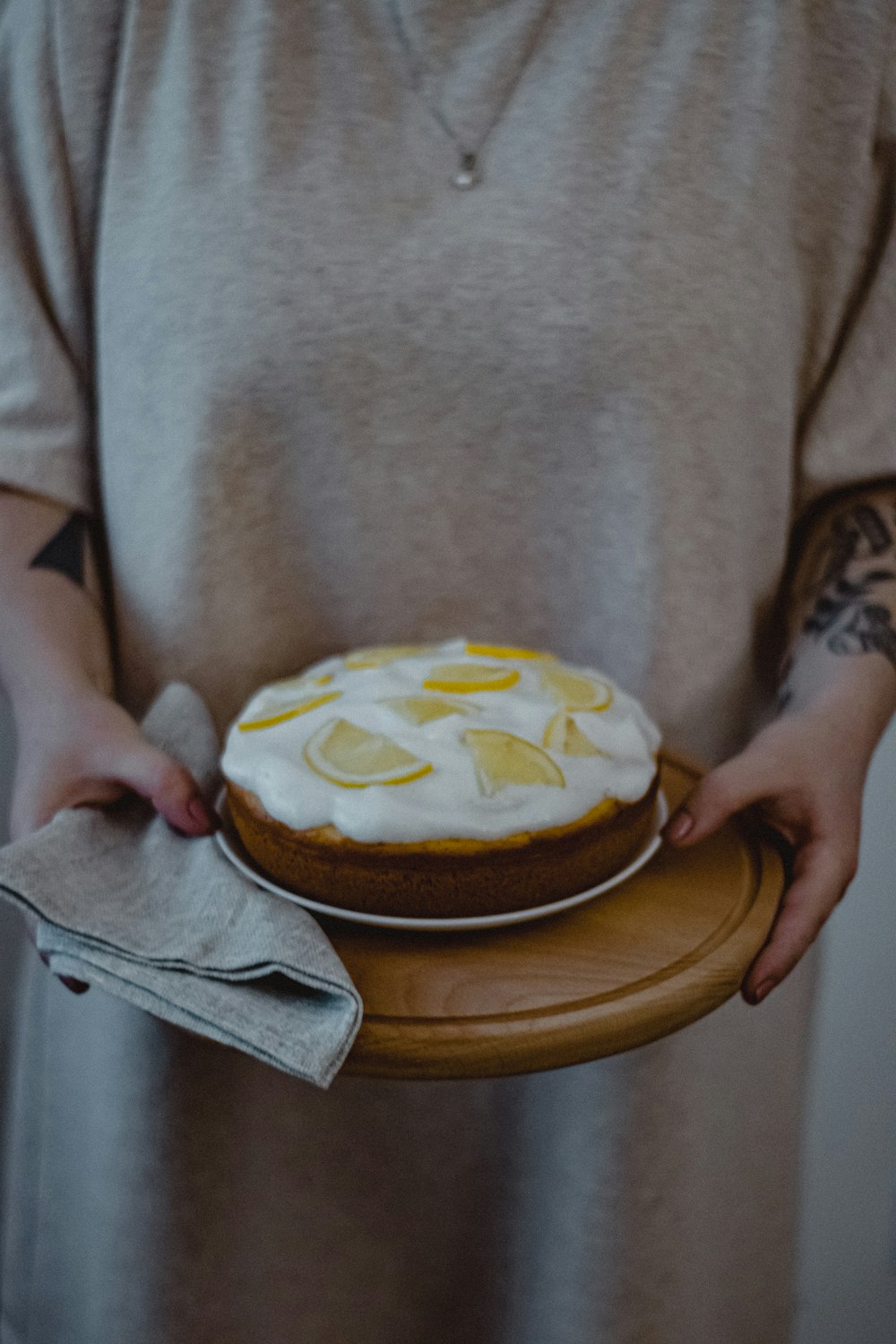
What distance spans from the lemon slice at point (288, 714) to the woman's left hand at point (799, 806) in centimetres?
24

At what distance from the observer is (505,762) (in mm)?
605

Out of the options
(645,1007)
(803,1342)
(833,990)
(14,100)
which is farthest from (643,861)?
(803,1342)

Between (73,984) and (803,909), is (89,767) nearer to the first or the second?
(73,984)

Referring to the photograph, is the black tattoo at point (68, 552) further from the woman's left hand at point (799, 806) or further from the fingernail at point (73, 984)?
the woman's left hand at point (799, 806)

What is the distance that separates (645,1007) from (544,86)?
25.3 inches

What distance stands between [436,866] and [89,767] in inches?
9.8

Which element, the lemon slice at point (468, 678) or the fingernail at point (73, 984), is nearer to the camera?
the fingernail at point (73, 984)

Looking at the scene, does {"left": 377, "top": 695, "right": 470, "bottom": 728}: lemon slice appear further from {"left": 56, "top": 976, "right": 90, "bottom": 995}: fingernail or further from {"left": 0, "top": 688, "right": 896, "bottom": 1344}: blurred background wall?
{"left": 0, "top": 688, "right": 896, "bottom": 1344}: blurred background wall

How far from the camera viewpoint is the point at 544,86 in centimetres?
76

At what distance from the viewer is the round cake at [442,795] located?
1.93 feet

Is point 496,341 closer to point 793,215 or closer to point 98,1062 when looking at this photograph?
point 793,215

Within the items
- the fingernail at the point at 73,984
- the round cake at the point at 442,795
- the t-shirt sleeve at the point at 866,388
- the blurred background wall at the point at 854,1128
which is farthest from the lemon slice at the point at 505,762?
the blurred background wall at the point at 854,1128

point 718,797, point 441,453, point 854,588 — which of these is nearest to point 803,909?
point 718,797

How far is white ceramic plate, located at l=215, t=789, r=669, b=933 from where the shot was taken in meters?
0.58
